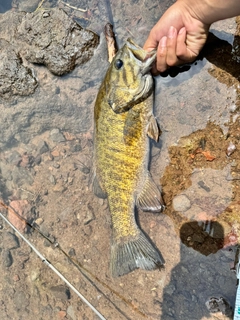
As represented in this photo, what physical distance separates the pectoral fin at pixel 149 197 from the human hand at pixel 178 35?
128 cm

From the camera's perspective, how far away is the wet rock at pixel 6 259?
12.9 feet

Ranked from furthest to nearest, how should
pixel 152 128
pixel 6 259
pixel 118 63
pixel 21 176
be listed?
pixel 21 176, pixel 6 259, pixel 152 128, pixel 118 63

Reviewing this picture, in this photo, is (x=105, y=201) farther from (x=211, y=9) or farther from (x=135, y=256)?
(x=211, y=9)

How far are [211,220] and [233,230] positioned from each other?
9.7 inches

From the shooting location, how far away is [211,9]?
2.69m

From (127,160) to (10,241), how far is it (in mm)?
1903

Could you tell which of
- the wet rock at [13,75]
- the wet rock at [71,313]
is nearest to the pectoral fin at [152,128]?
the wet rock at [13,75]

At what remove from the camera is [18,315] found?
151 inches

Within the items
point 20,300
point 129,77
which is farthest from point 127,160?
point 20,300

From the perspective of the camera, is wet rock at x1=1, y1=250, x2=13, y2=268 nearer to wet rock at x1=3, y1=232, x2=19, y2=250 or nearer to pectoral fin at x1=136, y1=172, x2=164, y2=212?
wet rock at x1=3, y1=232, x2=19, y2=250

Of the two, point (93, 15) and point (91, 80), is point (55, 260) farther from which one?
point (93, 15)

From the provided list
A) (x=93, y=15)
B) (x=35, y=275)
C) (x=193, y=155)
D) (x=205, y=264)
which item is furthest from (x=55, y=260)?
(x=93, y=15)

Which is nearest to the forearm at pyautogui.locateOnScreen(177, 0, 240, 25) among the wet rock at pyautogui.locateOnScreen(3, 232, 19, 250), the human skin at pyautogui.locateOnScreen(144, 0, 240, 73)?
the human skin at pyautogui.locateOnScreen(144, 0, 240, 73)

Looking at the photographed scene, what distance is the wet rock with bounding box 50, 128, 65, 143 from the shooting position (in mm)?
4004
